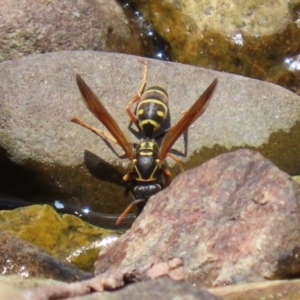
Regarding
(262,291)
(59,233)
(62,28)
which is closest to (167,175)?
(59,233)

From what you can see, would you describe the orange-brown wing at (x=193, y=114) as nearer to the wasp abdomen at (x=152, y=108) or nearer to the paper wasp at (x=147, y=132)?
the paper wasp at (x=147, y=132)

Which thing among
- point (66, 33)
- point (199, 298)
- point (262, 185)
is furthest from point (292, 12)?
point (199, 298)

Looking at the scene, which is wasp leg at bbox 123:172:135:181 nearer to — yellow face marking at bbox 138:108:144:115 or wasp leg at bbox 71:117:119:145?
wasp leg at bbox 71:117:119:145

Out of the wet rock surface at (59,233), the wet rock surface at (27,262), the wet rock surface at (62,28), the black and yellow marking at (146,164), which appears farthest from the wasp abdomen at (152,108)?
the wet rock surface at (27,262)

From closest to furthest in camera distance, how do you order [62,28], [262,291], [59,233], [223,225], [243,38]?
[262,291] < [223,225] < [59,233] < [62,28] < [243,38]

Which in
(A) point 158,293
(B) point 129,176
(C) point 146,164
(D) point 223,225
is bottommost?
(A) point 158,293

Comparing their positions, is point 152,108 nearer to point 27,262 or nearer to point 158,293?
point 27,262

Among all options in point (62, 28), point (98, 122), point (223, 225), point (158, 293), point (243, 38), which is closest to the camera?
point (158, 293)

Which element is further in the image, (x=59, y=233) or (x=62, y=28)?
(x=62, y=28)
